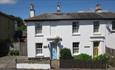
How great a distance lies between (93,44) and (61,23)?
484 centimetres

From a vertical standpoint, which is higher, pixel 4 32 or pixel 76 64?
pixel 4 32

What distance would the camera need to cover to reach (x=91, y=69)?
21.8m

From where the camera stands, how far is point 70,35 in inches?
1096

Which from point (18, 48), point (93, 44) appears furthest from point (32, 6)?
point (93, 44)

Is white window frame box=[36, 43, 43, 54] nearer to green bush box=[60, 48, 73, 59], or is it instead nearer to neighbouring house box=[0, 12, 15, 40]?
green bush box=[60, 48, 73, 59]

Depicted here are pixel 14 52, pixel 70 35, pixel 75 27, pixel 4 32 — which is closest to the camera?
pixel 70 35

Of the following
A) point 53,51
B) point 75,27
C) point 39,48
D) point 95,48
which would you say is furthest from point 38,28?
point 95,48

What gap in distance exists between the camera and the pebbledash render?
27.7 meters

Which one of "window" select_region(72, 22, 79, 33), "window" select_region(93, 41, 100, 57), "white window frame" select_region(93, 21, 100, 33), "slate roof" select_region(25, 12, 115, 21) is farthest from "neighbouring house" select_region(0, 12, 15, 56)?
"white window frame" select_region(93, 21, 100, 33)

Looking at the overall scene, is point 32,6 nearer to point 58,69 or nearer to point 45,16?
point 45,16

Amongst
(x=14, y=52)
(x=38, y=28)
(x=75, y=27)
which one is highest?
(x=75, y=27)

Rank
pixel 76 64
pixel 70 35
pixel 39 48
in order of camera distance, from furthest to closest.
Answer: pixel 39 48 → pixel 70 35 → pixel 76 64

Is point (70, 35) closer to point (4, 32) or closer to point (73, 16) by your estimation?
point (73, 16)

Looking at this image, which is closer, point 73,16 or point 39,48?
point 39,48
